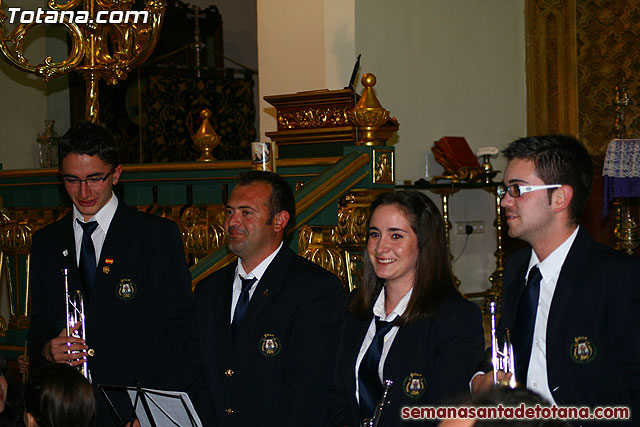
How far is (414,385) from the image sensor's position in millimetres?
2957

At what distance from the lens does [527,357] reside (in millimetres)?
2838

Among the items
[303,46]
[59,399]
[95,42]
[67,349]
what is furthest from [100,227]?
[303,46]

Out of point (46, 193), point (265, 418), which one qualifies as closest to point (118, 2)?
point (46, 193)

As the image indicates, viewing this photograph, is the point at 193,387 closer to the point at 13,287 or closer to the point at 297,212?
the point at 297,212

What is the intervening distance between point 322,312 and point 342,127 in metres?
2.44

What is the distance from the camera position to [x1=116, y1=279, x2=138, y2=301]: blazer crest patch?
349cm

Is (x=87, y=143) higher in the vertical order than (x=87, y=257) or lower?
higher

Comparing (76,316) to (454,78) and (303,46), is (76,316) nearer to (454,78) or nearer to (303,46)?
(303,46)

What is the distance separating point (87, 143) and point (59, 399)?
3.90 ft

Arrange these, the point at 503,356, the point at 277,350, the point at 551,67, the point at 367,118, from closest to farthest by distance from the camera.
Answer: the point at 503,356 < the point at 277,350 < the point at 367,118 < the point at 551,67

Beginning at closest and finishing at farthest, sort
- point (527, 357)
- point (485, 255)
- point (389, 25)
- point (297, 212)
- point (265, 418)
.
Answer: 1. point (527, 357)
2. point (265, 418)
3. point (297, 212)
4. point (389, 25)
5. point (485, 255)

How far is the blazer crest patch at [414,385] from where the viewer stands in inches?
116

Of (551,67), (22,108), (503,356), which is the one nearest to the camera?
(503,356)

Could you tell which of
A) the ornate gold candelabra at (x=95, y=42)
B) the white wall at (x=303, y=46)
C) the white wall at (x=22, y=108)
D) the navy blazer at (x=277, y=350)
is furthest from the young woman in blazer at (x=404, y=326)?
the white wall at (x=22, y=108)
